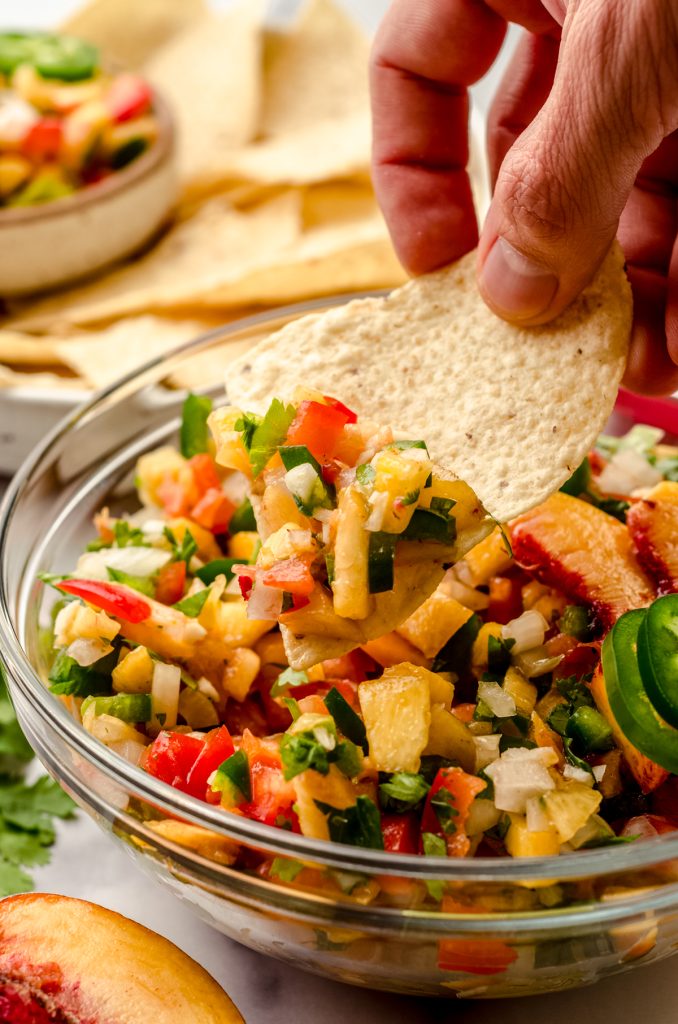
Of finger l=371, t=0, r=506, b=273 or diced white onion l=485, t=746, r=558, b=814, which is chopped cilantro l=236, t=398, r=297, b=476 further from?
finger l=371, t=0, r=506, b=273

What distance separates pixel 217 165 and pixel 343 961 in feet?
12.9

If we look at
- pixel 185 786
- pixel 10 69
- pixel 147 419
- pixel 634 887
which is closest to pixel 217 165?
pixel 10 69

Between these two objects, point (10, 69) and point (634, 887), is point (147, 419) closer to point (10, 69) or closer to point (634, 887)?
point (634, 887)

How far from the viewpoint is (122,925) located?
1.97 meters

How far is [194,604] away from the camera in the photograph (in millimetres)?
2156

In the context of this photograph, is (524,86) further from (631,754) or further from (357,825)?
(357,825)

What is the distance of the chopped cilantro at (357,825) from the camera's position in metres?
1.72

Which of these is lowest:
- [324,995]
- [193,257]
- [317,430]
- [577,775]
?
[193,257]

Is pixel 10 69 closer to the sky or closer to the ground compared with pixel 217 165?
closer to the sky

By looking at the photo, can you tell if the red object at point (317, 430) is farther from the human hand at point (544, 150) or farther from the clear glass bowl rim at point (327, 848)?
the clear glass bowl rim at point (327, 848)

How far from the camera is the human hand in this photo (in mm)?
1615

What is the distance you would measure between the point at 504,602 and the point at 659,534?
0.32 m

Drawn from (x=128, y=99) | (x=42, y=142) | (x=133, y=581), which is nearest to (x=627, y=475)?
(x=133, y=581)

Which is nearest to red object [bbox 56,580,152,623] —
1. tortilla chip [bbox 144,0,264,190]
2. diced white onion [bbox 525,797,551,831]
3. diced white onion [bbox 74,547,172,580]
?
diced white onion [bbox 74,547,172,580]
